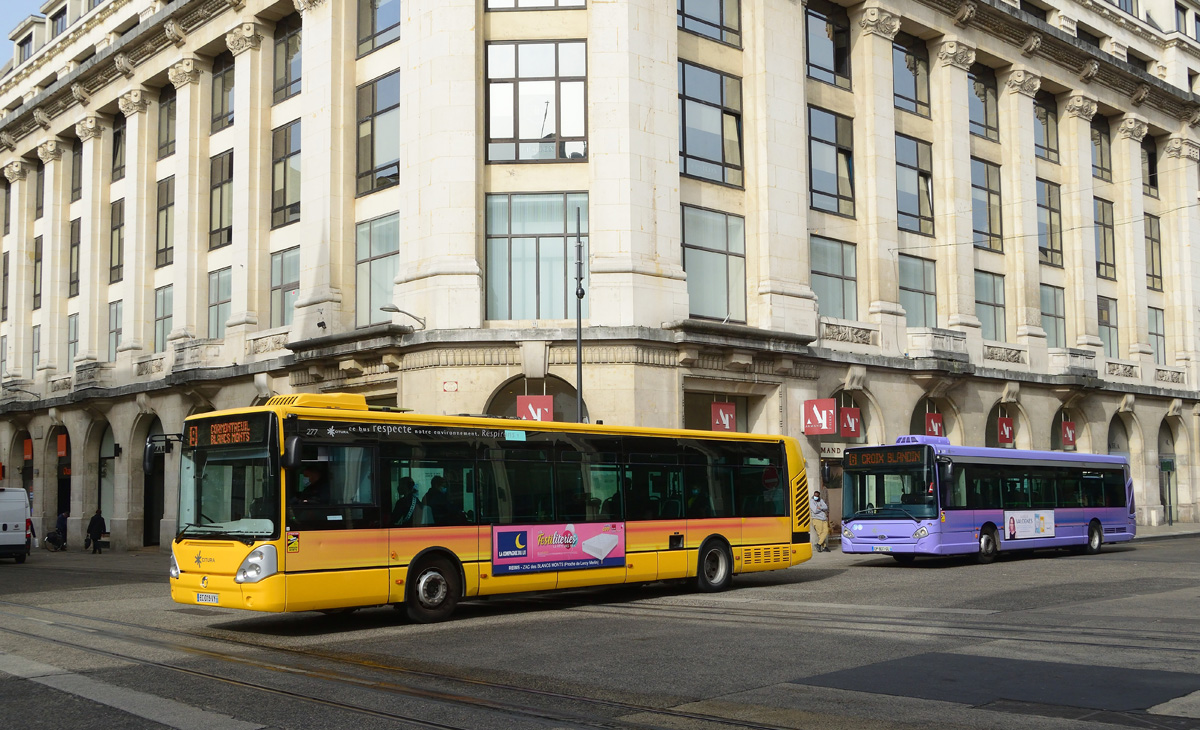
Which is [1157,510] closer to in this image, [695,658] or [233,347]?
[233,347]

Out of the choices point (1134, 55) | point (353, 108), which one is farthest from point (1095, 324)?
point (353, 108)

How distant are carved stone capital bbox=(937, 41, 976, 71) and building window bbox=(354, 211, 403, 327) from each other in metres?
19.6

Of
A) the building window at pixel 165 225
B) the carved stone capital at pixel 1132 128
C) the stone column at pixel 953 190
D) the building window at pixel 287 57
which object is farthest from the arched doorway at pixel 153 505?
the carved stone capital at pixel 1132 128

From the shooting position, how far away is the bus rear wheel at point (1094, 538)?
28.8m

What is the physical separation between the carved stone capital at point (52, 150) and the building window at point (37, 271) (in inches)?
165

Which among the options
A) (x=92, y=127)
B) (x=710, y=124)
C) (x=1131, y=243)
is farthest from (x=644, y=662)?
(x=1131, y=243)

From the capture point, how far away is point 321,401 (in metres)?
15.1

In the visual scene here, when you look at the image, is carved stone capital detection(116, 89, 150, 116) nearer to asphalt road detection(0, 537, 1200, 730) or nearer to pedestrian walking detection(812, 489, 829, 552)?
asphalt road detection(0, 537, 1200, 730)

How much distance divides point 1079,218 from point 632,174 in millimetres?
23196

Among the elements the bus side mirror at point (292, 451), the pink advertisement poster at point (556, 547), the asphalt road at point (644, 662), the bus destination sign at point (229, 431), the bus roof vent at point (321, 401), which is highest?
the bus roof vent at point (321, 401)

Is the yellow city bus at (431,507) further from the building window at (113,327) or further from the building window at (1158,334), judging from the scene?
the building window at (1158,334)

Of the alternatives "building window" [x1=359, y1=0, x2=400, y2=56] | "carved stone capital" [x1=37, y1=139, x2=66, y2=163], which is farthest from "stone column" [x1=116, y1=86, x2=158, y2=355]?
"building window" [x1=359, y1=0, x2=400, y2=56]

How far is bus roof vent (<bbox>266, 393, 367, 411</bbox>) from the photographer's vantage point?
1473 cm

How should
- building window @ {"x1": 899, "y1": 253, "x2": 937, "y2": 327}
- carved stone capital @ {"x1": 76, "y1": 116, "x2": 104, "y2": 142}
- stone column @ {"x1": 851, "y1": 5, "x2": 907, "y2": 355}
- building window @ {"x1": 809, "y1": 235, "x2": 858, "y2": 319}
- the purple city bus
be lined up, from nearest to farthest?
the purple city bus, building window @ {"x1": 809, "y1": 235, "x2": 858, "y2": 319}, stone column @ {"x1": 851, "y1": 5, "x2": 907, "y2": 355}, building window @ {"x1": 899, "y1": 253, "x2": 937, "y2": 327}, carved stone capital @ {"x1": 76, "y1": 116, "x2": 104, "y2": 142}
